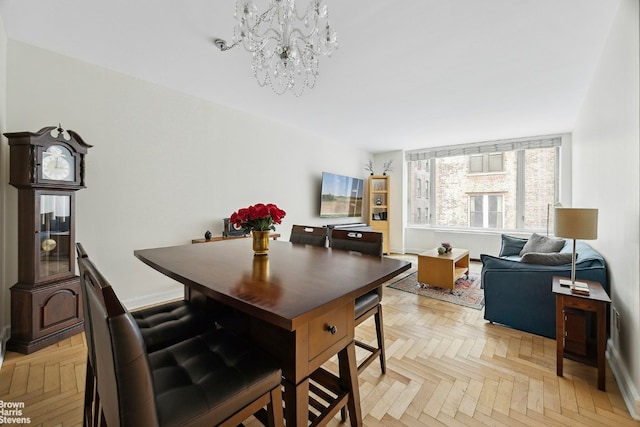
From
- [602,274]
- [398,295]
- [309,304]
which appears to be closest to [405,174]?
[398,295]

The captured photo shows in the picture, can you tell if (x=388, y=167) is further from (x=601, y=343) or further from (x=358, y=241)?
(x=601, y=343)

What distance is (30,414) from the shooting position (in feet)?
4.92

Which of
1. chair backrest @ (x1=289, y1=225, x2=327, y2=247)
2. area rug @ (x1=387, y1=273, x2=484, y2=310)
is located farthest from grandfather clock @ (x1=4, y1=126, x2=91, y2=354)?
area rug @ (x1=387, y1=273, x2=484, y2=310)

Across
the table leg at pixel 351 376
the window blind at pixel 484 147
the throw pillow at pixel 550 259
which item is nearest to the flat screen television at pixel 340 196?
the window blind at pixel 484 147

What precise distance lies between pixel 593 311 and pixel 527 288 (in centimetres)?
64

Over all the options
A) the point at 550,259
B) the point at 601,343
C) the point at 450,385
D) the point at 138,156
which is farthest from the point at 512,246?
the point at 138,156

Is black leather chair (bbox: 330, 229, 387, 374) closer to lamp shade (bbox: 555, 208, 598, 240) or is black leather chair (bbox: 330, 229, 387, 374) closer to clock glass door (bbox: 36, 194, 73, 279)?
lamp shade (bbox: 555, 208, 598, 240)

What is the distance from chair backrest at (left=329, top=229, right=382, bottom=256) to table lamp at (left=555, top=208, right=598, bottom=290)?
52.4 inches

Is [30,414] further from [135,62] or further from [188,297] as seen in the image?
[135,62]

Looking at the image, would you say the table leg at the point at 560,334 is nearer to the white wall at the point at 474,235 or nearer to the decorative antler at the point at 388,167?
the white wall at the point at 474,235

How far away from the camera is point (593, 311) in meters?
1.77

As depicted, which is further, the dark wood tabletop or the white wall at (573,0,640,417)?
the white wall at (573,0,640,417)

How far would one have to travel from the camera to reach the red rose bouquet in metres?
1.59

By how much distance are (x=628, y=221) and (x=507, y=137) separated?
4128 mm
